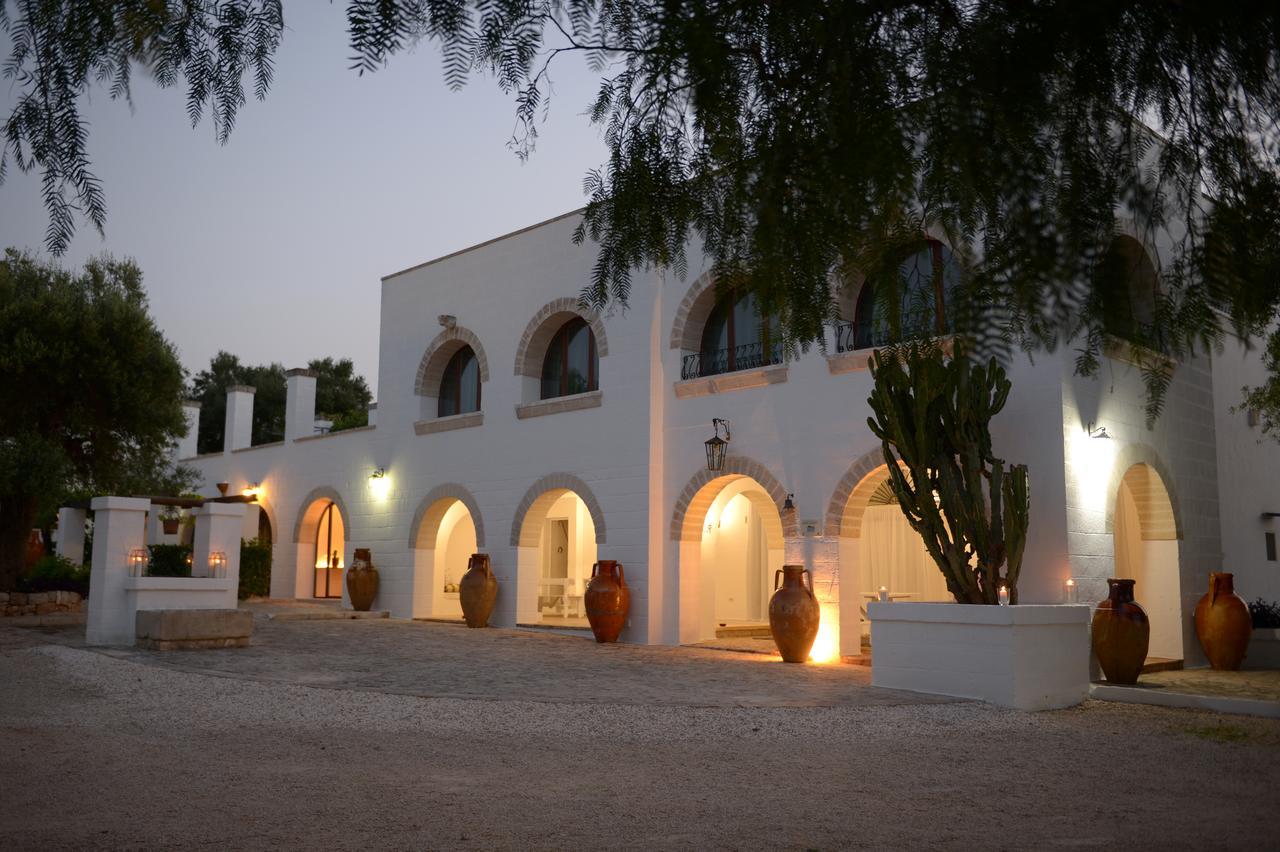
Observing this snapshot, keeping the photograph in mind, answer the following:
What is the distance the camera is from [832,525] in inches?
428

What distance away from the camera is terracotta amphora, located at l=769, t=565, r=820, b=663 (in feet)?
34.2

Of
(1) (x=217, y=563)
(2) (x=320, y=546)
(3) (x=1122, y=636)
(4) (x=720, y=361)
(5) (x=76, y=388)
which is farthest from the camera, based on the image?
(2) (x=320, y=546)

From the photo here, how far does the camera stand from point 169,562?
17078mm

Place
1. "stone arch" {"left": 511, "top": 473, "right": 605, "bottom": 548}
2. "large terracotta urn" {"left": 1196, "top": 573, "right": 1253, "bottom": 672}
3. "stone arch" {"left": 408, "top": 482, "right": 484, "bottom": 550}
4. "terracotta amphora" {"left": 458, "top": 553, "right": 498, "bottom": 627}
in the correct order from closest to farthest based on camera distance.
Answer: "large terracotta urn" {"left": 1196, "top": 573, "right": 1253, "bottom": 672} → "stone arch" {"left": 511, "top": 473, "right": 605, "bottom": 548} → "terracotta amphora" {"left": 458, "top": 553, "right": 498, "bottom": 627} → "stone arch" {"left": 408, "top": 482, "right": 484, "bottom": 550}

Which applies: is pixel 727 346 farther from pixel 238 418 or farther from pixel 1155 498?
pixel 238 418

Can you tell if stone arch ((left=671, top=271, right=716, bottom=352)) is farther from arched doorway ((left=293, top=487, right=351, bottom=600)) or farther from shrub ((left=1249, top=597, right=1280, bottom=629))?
arched doorway ((left=293, top=487, right=351, bottom=600))

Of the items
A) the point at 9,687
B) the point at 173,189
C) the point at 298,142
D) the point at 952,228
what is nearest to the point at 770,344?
the point at 952,228

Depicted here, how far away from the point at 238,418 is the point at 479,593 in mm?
9432

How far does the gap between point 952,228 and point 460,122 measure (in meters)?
1.40

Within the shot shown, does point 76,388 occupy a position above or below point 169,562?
above

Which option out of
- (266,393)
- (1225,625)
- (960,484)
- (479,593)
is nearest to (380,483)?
(479,593)

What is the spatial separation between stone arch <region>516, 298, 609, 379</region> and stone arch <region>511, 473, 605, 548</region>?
5.32 ft

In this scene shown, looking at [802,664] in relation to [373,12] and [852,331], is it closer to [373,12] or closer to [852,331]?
[852,331]

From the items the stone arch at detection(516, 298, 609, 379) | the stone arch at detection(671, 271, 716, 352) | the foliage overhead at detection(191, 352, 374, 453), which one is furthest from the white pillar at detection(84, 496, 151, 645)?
the foliage overhead at detection(191, 352, 374, 453)
